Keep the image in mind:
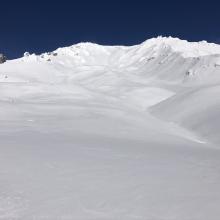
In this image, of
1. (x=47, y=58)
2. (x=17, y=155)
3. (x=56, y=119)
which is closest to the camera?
(x=17, y=155)

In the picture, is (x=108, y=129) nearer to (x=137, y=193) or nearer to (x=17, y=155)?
(x=17, y=155)

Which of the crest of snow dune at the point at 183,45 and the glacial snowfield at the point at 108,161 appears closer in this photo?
the glacial snowfield at the point at 108,161

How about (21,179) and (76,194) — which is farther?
(21,179)

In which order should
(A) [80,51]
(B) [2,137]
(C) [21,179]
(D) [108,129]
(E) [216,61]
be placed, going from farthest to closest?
(A) [80,51] < (E) [216,61] < (D) [108,129] < (B) [2,137] < (C) [21,179]

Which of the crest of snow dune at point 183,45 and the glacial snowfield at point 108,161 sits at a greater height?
the crest of snow dune at point 183,45

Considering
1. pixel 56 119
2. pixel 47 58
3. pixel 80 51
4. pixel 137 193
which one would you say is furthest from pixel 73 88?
pixel 80 51

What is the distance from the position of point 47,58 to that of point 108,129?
92809mm

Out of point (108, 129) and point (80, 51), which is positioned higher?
point (80, 51)

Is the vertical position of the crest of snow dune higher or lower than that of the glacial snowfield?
higher

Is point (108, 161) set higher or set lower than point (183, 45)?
lower

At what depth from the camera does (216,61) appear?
75.6 m

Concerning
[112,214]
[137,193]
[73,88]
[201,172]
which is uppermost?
[73,88]

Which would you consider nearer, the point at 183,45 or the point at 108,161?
the point at 108,161

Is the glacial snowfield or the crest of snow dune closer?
the glacial snowfield
